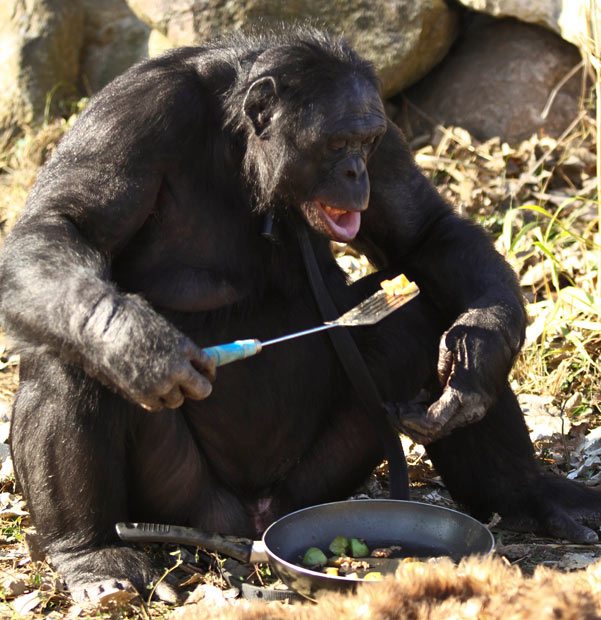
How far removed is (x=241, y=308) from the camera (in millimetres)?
4293

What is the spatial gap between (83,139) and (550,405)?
3372 millimetres

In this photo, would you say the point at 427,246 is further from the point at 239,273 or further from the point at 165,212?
the point at 165,212

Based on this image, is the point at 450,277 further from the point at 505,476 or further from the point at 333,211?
the point at 505,476

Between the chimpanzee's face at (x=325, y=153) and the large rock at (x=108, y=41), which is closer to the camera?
the chimpanzee's face at (x=325, y=153)

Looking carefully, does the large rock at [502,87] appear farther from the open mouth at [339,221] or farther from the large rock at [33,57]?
the open mouth at [339,221]

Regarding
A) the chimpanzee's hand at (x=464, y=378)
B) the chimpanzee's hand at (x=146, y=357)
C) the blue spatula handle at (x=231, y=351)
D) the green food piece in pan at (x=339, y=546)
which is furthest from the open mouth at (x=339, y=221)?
the green food piece in pan at (x=339, y=546)

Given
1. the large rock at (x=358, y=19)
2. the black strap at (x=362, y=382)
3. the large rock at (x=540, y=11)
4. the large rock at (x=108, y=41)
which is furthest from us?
the large rock at (x=108, y=41)

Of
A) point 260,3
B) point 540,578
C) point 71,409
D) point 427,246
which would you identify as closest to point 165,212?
Result: point 71,409

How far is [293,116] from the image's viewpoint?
4.16m

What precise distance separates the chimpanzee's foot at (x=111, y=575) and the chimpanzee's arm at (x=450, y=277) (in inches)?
47.3

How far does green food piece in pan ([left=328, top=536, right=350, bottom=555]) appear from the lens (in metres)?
3.79

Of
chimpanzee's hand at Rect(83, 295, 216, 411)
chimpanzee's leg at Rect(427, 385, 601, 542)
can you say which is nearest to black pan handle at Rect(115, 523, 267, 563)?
chimpanzee's hand at Rect(83, 295, 216, 411)

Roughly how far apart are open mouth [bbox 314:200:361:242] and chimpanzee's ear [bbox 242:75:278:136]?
421mm

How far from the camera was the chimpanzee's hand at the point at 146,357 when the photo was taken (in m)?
3.34
